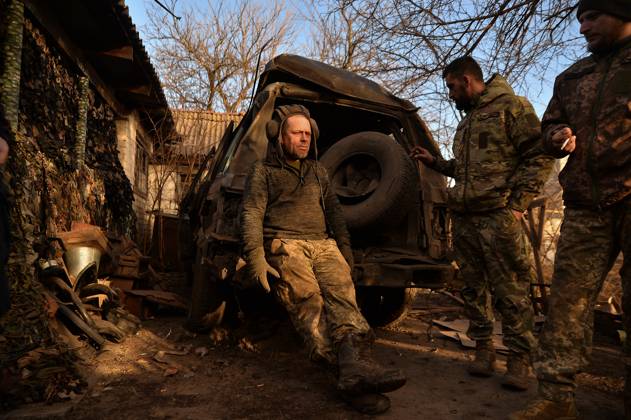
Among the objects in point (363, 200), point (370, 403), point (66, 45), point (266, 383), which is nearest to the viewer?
point (370, 403)

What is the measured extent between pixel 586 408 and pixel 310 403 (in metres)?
1.60

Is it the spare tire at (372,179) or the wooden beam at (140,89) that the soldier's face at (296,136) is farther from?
the wooden beam at (140,89)

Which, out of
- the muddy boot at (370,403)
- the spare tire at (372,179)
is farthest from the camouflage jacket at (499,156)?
the muddy boot at (370,403)

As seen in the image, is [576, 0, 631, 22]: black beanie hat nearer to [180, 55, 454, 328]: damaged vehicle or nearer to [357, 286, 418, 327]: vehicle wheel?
[180, 55, 454, 328]: damaged vehicle

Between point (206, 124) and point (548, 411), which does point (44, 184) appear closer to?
point (548, 411)

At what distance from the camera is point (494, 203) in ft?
10.3

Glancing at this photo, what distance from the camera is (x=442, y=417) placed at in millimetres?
2426

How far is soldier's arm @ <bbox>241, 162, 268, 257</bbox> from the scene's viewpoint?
2941 mm

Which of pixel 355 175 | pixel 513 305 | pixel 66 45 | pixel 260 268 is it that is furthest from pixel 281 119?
pixel 66 45

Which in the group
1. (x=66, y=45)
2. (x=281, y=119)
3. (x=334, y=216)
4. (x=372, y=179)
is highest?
(x=66, y=45)

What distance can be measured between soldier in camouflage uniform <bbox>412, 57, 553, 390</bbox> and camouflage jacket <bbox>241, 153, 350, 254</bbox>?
954 millimetres

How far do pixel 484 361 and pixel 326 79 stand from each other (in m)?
2.89

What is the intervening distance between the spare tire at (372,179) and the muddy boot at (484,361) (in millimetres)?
1238

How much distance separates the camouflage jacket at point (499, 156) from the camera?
3039 mm
